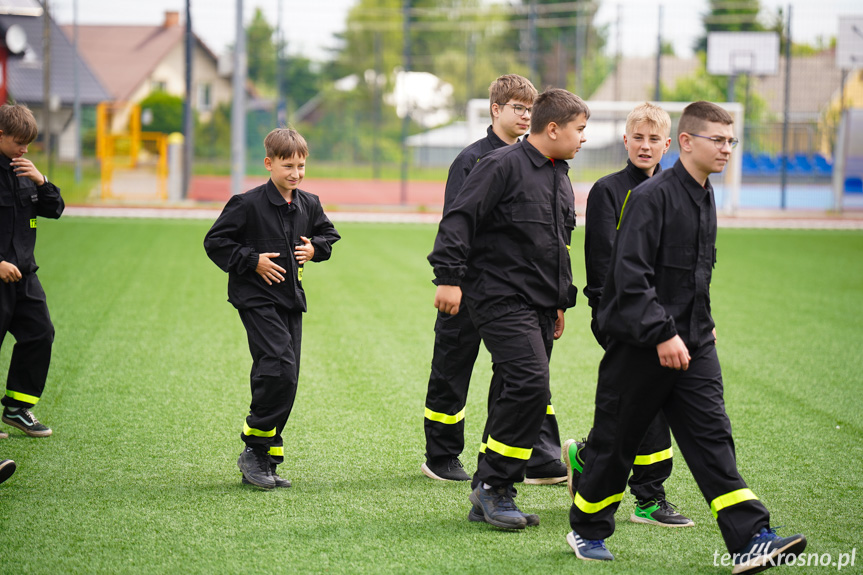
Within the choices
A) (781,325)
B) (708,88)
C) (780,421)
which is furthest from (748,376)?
(708,88)

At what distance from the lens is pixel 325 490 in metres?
4.39

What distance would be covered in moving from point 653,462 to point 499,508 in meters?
0.78

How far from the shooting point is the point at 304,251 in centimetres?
455

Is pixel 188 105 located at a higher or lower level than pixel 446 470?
higher

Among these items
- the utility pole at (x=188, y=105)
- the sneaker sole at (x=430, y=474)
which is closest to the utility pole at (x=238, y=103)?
the utility pole at (x=188, y=105)

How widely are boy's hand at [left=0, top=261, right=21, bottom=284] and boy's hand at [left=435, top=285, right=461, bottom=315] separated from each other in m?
2.53

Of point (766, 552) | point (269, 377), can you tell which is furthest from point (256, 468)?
point (766, 552)

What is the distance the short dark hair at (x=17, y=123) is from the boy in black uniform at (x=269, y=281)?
4.63 ft

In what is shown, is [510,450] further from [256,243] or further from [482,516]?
[256,243]

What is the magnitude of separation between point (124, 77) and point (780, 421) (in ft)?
162

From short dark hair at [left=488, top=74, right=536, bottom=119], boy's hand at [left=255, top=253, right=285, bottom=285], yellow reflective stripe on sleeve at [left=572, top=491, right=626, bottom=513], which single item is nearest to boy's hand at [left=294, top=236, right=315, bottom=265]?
boy's hand at [left=255, top=253, right=285, bottom=285]

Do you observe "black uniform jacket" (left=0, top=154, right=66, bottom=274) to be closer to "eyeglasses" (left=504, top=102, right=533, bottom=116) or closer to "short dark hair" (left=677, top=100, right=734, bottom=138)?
"eyeglasses" (left=504, top=102, right=533, bottom=116)

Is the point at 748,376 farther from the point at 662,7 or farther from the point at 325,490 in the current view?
the point at 662,7

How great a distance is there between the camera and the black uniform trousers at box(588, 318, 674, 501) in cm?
411
